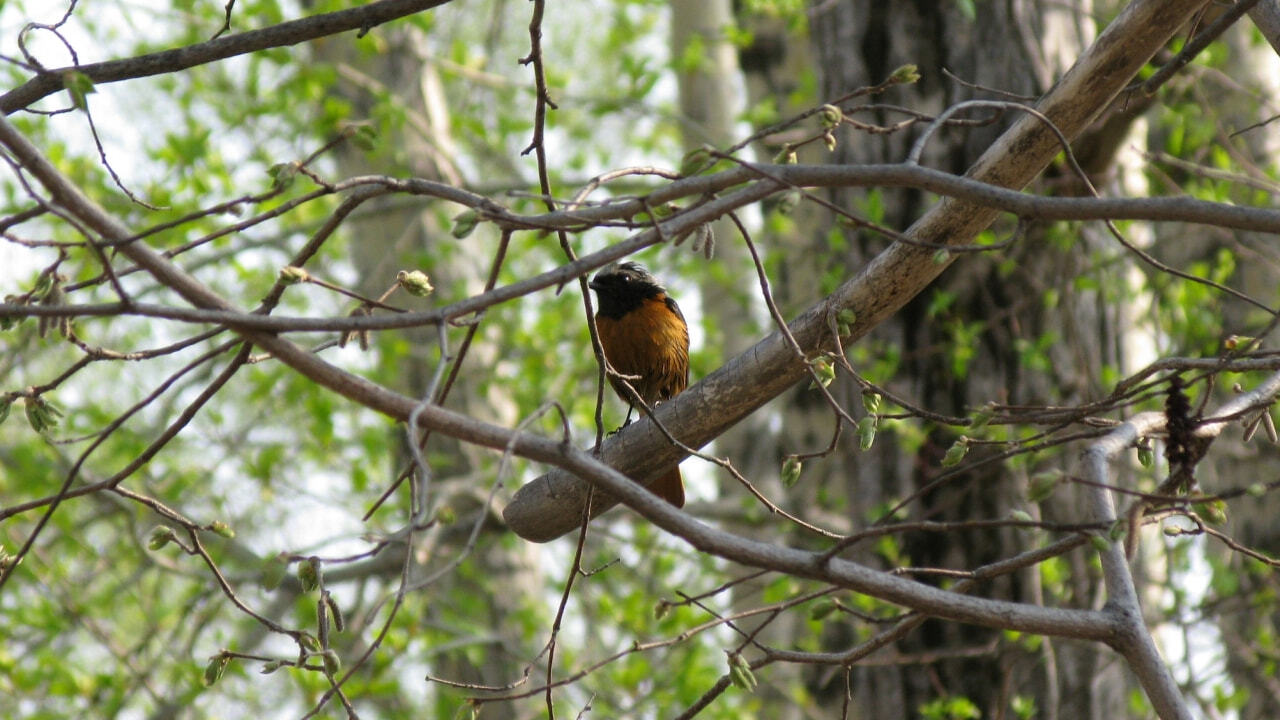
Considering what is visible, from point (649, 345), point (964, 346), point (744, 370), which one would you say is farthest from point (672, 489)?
point (744, 370)

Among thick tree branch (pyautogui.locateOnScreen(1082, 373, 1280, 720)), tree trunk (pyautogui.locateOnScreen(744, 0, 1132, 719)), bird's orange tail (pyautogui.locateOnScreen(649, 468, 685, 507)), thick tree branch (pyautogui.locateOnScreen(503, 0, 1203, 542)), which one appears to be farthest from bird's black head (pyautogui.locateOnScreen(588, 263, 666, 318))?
thick tree branch (pyautogui.locateOnScreen(1082, 373, 1280, 720))

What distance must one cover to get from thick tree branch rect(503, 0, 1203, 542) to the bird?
2.69 m

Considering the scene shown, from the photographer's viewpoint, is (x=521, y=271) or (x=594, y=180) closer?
(x=594, y=180)

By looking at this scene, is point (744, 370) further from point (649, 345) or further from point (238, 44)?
point (649, 345)

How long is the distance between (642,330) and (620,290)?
0.37 meters

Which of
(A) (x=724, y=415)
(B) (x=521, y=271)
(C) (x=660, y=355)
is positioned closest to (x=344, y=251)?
(B) (x=521, y=271)

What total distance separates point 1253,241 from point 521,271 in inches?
263

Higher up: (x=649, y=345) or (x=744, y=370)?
(x=649, y=345)

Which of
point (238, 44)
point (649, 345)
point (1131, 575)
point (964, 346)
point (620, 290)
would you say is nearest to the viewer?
point (1131, 575)

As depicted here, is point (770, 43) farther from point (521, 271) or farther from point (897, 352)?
point (897, 352)

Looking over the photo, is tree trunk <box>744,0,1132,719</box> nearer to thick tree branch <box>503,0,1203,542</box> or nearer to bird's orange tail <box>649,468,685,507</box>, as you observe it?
bird's orange tail <box>649,468,685,507</box>

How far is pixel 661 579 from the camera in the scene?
877 centimetres

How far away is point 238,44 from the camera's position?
2504 mm

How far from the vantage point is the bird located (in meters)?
5.94
